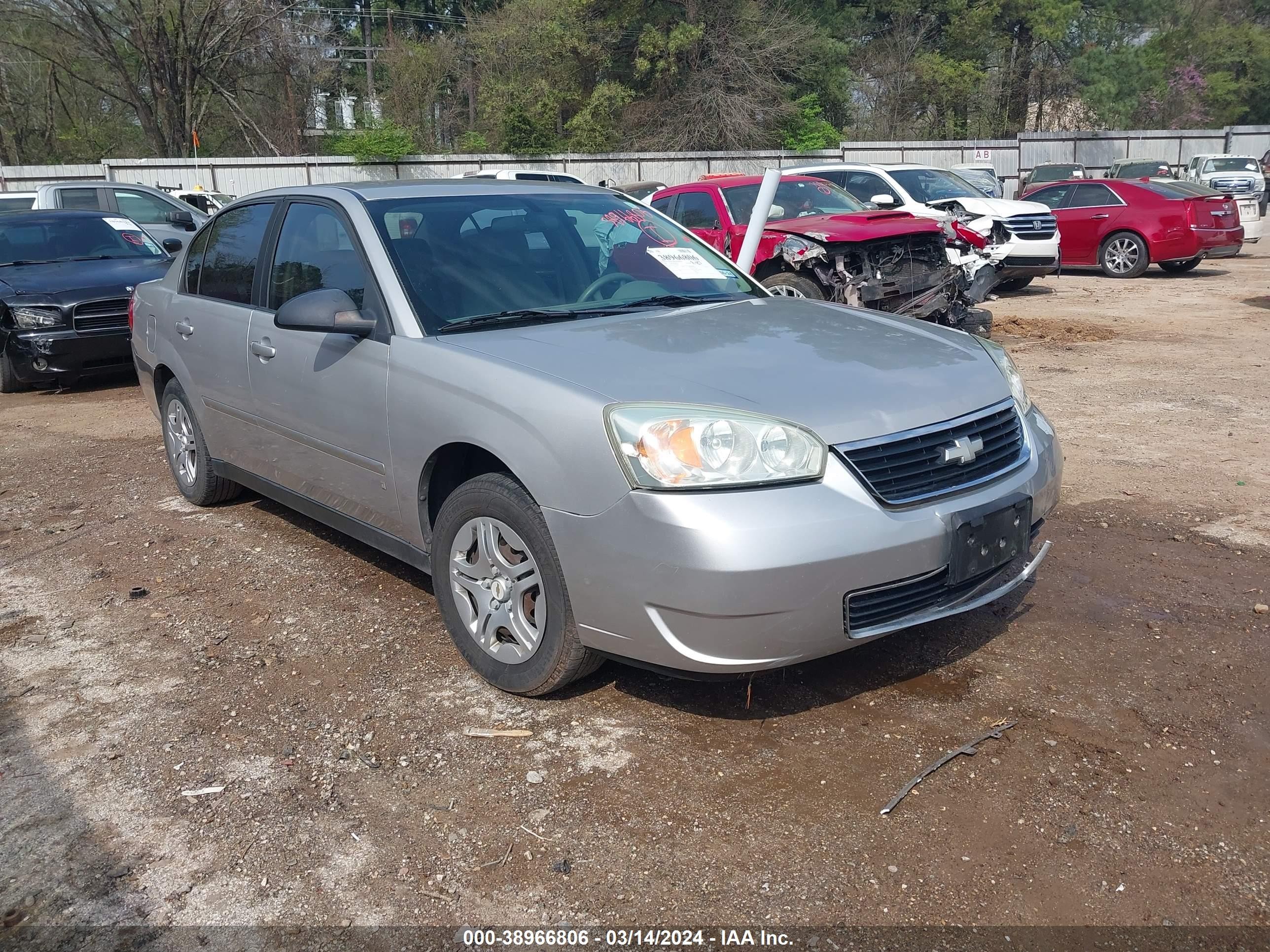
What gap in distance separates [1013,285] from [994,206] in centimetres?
194

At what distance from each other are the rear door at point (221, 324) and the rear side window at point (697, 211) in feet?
21.6

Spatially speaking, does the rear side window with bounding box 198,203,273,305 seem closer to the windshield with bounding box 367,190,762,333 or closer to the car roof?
the car roof

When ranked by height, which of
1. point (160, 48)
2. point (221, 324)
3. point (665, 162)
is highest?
point (160, 48)

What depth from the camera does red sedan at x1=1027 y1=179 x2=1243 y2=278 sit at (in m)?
15.6

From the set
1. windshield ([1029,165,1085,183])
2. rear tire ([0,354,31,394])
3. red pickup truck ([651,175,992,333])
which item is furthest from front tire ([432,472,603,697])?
windshield ([1029,165,1085,183])

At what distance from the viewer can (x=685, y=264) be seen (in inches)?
180

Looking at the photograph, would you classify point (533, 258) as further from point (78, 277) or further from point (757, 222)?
point (78, 277)

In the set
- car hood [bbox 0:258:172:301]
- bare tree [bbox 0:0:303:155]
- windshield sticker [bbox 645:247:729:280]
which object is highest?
bare tree [bbox 0:0:303:155]

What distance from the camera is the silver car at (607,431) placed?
116 inches

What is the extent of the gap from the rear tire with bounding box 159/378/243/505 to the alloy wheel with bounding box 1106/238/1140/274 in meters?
14.6

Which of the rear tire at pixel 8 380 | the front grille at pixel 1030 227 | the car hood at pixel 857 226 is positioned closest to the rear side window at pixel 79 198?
the rear tire at pixel 8 380

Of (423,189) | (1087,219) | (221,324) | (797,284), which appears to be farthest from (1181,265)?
(221,324)

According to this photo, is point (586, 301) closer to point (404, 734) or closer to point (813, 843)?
point (404, 734)

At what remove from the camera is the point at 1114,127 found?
42750 millimetres
